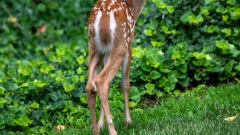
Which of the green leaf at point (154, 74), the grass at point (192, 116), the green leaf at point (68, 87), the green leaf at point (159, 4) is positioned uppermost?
the green leaf at point (159, 4)

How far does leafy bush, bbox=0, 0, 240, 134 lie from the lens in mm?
7518

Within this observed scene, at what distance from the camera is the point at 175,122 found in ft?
21.3

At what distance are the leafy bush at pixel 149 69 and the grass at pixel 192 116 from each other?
37 centimetres

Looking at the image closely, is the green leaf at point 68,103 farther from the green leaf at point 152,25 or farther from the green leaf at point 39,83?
the green leaf at point 152,25

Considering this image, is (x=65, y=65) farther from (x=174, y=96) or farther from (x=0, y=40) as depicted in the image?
(x=0, y=40)

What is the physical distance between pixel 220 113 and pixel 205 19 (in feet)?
9.66

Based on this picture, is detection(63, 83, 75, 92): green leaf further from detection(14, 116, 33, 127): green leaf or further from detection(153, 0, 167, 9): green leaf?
detection(153, 0, 167, 9): green leaf

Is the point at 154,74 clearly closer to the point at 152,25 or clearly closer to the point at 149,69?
the point at 149,69

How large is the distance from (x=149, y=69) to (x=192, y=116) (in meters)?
1.74

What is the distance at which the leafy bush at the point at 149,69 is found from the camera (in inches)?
296

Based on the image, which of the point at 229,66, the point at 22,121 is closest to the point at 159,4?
the point at 229,66

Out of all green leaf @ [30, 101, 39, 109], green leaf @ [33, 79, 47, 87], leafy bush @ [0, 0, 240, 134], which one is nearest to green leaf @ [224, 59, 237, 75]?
leafy bush @ [0, 0, 240, 134]

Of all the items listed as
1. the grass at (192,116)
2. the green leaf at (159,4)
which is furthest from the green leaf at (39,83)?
the green leaf at (159,4)

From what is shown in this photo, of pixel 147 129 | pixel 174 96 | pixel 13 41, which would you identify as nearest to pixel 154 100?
pixel 174 96
